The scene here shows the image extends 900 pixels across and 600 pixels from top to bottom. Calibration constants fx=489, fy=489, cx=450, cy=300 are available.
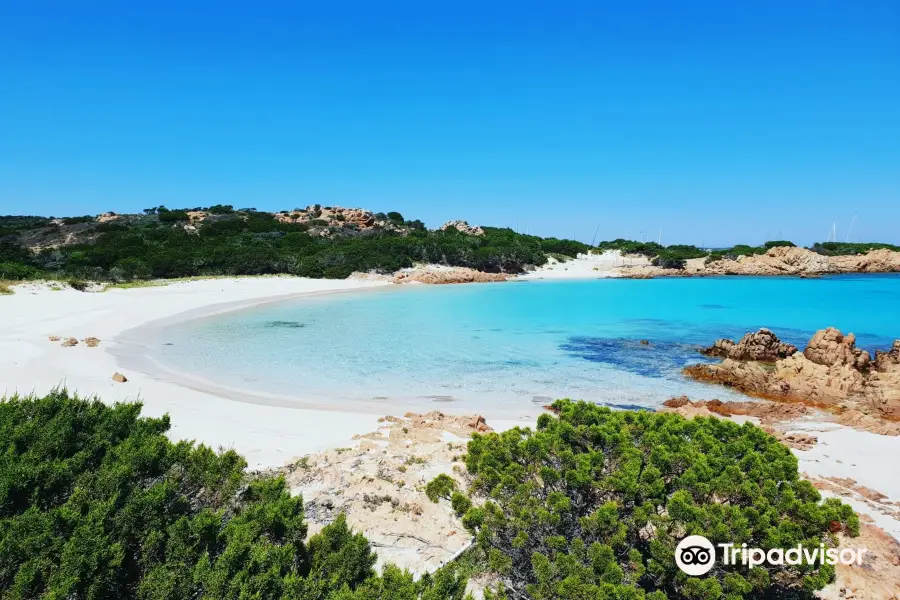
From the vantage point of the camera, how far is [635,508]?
331 centimetres

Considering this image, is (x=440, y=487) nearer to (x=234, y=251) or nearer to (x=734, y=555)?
(x=734, y=555)

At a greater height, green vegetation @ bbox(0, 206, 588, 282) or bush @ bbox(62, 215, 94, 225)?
bush @ bbox(62, 215, 94, 225)

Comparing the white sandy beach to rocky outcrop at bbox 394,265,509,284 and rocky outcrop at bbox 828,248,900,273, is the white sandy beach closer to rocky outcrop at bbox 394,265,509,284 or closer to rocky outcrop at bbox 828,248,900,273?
rocky outcrop at bbox 394,265,509,284

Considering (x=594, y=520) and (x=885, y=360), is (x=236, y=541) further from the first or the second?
(x=885, y=360)

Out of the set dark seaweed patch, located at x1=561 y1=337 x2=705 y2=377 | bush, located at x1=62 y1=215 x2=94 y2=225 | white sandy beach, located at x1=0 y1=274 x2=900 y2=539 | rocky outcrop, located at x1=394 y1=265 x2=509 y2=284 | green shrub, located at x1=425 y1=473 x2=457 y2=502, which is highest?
bush, located at x1=62 y1=215 x2=94 y2=225

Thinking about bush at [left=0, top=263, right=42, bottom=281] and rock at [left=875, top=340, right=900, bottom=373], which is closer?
rock at [left=875, top=340, right=900, bottom=373]

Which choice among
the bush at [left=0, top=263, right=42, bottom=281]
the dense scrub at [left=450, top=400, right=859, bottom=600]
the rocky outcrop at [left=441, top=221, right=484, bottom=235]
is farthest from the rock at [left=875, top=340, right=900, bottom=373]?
the rocky outcrop at [left=441, top=221, right=484, bottom=235]

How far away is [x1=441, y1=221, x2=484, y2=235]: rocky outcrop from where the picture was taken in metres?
75.1

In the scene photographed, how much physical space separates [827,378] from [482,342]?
8.88m

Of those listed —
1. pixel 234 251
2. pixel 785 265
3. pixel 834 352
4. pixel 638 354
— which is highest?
pixel 234 251

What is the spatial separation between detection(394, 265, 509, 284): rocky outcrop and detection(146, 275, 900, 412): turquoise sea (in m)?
8.80

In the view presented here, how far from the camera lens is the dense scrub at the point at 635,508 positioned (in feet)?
9.72

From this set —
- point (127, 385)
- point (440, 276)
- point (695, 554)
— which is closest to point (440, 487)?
point (695, 554)

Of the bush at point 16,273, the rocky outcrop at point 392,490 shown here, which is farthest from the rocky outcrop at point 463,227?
the rocky outcrop at point 392,490
